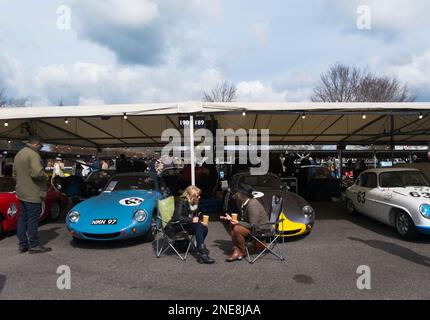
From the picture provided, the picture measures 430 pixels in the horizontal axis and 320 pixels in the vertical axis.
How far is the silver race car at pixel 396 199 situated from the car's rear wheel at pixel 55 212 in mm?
7684

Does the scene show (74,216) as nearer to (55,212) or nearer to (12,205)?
(12,205)

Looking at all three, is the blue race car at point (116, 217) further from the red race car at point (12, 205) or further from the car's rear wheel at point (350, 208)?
the car's rear wheel at point (350, 208)

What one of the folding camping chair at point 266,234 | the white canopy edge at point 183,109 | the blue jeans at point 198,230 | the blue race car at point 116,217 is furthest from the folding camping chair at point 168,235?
the white canopy edge at point 183,109

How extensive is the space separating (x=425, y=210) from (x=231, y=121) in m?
7.29

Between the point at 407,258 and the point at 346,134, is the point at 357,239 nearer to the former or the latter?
the point at 407,258

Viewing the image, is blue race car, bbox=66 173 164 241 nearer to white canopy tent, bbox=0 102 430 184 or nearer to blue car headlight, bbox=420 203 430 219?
white canopy tent, bbox=0 102 430 184

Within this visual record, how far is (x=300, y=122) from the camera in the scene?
11.8 metres

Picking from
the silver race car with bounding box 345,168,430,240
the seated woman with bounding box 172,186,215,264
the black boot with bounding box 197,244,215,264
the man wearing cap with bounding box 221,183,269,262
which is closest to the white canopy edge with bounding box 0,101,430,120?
the silver race car with bounding box 345,168,430,240

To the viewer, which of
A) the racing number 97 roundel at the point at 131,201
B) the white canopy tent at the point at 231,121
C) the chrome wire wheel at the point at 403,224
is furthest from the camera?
the white canopy tent at the point at 231,121

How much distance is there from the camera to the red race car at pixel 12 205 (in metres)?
6.79

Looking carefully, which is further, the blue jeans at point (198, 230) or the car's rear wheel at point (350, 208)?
the car's rear wheel at point (350, 208)

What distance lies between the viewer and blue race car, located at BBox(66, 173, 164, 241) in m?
5.76

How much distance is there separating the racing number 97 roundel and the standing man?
1.39 m

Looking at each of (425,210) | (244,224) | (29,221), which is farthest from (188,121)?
(425,210)
